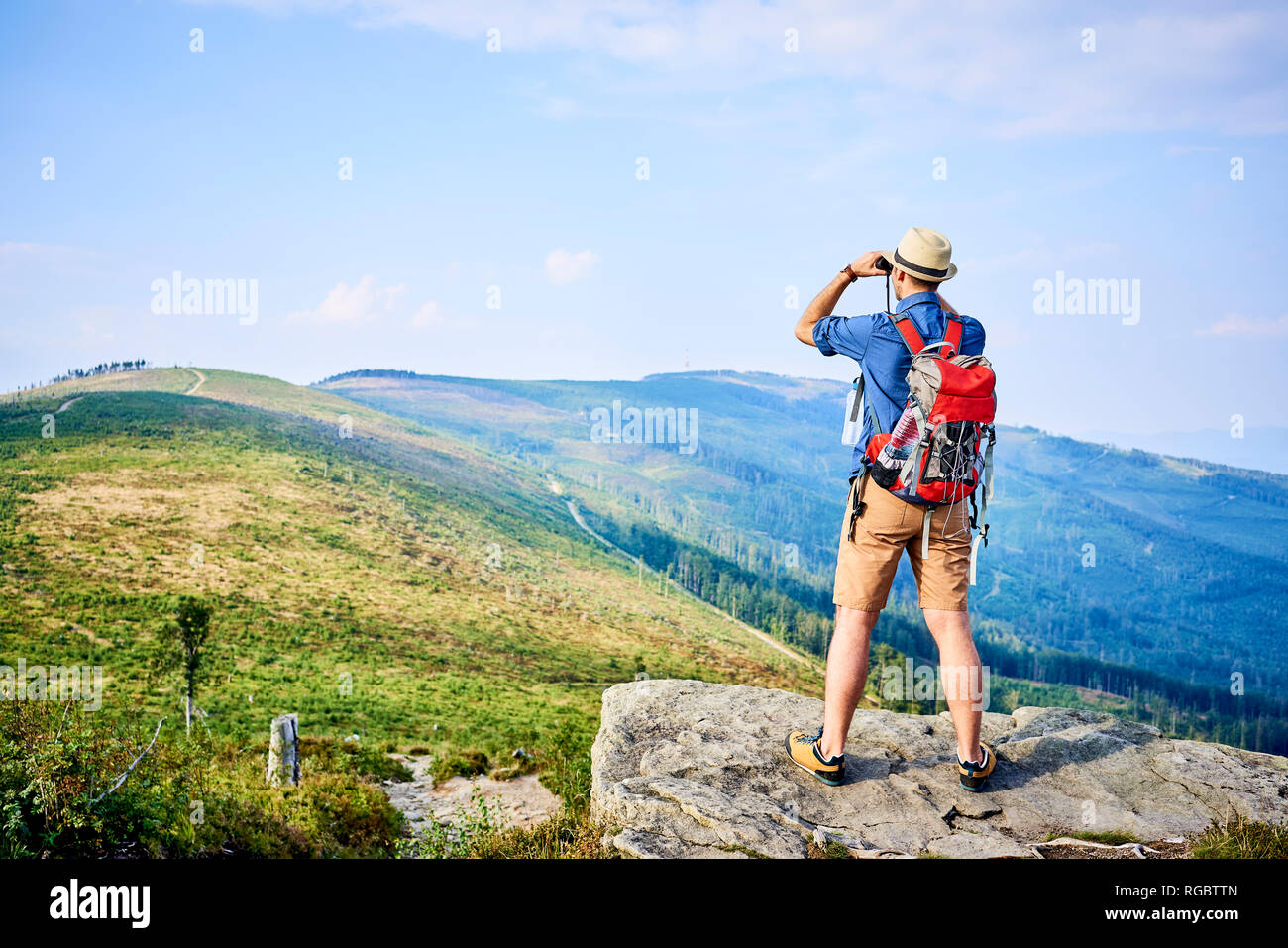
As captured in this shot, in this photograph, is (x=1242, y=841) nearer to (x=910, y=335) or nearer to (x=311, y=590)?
(x=910, y=335)

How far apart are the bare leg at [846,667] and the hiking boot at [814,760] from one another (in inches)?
8.1

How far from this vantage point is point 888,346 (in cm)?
545

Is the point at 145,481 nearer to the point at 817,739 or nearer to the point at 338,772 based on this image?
the point at 338,772

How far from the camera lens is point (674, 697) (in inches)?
324

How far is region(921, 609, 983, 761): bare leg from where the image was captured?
573cm

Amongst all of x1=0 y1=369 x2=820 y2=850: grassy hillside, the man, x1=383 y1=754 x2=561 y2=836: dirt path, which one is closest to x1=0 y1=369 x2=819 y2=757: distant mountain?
x1=0 y1=369 x2=820 y2=850: grassy hillside

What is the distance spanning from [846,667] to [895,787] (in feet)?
3.91

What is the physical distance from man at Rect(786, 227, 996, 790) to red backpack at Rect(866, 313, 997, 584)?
9 centimetres

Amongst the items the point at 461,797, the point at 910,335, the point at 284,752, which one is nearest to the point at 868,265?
the point at 910,335

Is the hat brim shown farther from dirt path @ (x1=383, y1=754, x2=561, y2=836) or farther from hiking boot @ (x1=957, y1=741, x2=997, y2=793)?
dirt path @ (x1=383, y1=754, x2=561, y2=836)

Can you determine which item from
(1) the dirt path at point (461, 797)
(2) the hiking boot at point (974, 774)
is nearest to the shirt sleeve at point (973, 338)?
(2) the hiking boot at point (974, 774)
